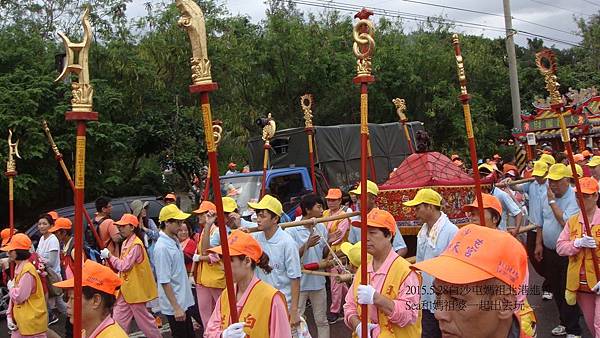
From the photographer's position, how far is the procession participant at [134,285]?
6.50m

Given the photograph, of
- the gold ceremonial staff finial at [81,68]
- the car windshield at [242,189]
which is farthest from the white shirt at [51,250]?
the gold ceremonial staff finial at [81,68]

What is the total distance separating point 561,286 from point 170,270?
413 cm

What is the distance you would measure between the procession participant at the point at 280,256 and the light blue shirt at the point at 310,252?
80 cm

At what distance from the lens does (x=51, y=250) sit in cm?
806

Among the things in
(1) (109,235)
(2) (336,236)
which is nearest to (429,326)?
(2) (336,236)

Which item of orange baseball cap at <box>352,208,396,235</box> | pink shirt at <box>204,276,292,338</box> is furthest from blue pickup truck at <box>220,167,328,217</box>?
pink shirt at <box>204,276,292,338</box>

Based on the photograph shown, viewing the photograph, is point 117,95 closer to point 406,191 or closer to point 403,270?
point 406,191

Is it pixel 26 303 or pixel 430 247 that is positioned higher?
pixel 430 247

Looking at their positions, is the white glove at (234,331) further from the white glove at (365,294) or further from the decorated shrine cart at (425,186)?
the decorated shrine cart at (425,186)

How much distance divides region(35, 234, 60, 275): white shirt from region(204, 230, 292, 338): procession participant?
4.73 meters

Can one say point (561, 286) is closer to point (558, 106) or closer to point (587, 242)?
point (587, 242)

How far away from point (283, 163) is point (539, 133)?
491 inches

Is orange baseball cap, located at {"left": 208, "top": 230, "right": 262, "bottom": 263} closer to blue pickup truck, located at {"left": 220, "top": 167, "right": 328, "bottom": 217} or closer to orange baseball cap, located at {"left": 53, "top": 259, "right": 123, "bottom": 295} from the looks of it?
orange baseball cap, located at {"left": 53, "top": 259, "right": 123, "bottom": 295}

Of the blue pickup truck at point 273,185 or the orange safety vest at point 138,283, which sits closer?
the orange safety vest at point 138,283
